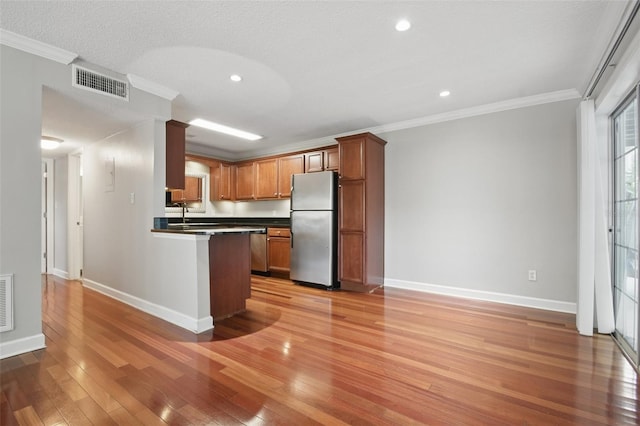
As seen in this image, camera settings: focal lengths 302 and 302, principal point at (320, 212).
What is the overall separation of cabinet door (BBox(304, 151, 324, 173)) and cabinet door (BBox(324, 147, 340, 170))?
81 mm

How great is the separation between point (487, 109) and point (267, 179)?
3.77 meters

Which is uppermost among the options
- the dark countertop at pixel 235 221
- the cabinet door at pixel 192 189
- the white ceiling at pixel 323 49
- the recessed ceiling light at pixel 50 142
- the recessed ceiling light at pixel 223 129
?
the white ceiling at pixel 323 49

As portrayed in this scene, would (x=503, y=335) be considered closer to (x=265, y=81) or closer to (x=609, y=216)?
(x=609, y=216)

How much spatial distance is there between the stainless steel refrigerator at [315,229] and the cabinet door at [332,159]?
282mm

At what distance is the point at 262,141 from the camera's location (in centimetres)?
566

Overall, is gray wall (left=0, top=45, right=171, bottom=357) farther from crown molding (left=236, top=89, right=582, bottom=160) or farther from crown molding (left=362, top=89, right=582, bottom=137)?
crown molding (left=362, top=89, right=582, bottom=137)

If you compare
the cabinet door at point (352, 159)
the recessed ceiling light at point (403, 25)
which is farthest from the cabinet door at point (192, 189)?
the recessed ceiling light at point (403, 25)

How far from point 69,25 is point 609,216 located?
478 centimetres

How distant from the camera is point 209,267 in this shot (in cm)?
301

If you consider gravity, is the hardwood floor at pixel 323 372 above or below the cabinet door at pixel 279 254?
below

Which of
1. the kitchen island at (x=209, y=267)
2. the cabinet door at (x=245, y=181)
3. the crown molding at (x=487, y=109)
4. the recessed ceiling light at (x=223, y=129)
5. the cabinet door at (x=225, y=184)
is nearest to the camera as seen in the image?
the kitchen island at (x=209, y=267)

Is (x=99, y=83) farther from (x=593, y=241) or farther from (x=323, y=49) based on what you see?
(x=593, y=241)

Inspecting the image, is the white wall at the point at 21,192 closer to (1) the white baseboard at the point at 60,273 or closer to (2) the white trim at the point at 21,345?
(2) the white trim at the point at 21,345

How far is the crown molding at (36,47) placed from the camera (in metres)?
2.25
